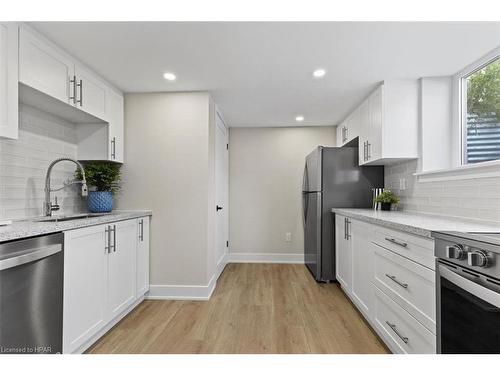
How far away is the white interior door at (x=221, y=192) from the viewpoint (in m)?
3.41

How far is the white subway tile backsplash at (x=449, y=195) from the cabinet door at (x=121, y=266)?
2658 millimetres

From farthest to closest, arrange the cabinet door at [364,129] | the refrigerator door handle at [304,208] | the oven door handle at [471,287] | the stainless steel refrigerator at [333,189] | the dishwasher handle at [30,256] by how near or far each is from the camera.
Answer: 1. the refrigerator door handle at [304,208]
2. the stainless steel refrigerator at [333,189]
3. the cabinet door at [364,129]
4. the dishwasher handle at [30,256]
5. the oven door handle at [471,287]

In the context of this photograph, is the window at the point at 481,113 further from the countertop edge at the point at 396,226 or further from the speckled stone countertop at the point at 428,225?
the countertop edge at the point at 396,226

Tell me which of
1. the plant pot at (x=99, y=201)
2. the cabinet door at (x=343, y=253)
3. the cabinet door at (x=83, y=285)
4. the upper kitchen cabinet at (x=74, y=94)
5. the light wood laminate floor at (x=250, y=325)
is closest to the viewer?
the cabinet door at (x=83, y=285)

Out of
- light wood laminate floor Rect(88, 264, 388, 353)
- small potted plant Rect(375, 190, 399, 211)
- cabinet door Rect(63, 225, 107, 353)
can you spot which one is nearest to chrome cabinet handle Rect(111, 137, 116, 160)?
cabinet door Rect(63, 225, 107, 353)

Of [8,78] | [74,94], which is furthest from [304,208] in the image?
[8,78]

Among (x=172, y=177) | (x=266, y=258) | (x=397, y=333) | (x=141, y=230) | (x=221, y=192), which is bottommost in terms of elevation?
(x=266, y=258)

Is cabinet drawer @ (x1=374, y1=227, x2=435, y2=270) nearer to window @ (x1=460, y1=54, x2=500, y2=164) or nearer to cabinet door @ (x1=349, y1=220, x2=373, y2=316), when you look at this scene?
cabinet door @ (x1=349, y1=220, x2=373, y2=316)

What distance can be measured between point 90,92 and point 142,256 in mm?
1540

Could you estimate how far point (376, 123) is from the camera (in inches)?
107

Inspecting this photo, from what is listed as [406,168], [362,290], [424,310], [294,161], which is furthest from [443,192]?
[294,161]

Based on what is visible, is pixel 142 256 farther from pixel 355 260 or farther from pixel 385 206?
pixel 385 206

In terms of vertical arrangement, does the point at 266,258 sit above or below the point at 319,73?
below

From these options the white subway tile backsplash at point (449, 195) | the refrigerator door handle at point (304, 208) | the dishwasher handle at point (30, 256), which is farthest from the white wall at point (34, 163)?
the white subway tile backsplash at point (449, 195)
